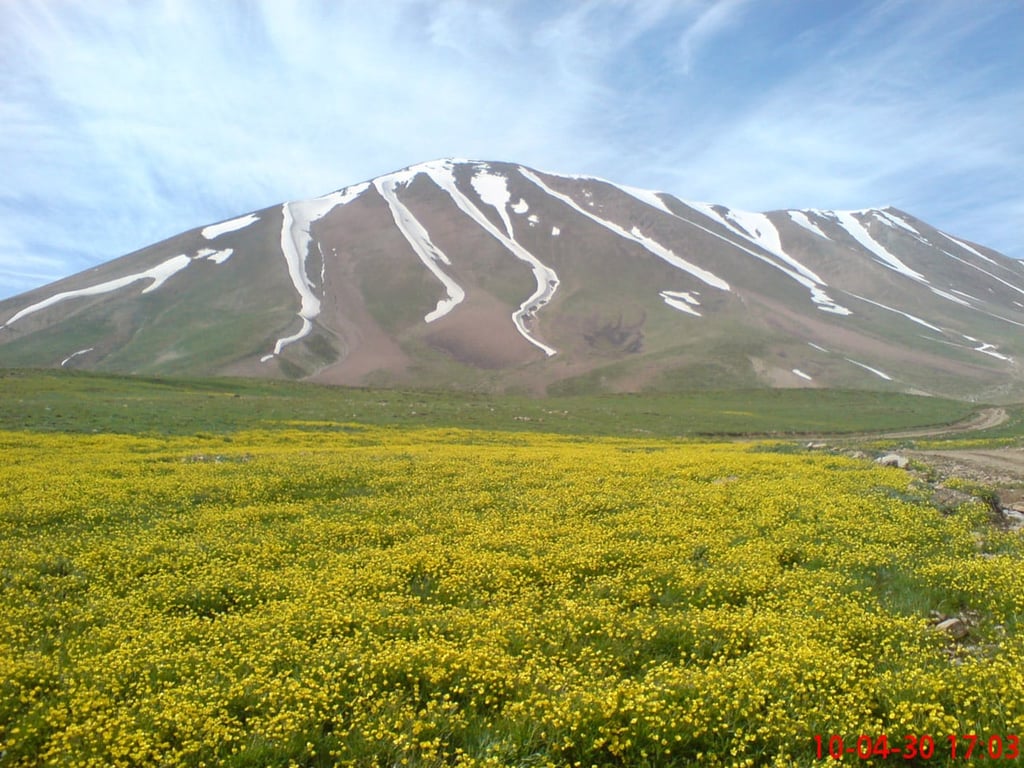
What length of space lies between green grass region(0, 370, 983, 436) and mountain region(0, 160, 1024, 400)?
34.8 meters

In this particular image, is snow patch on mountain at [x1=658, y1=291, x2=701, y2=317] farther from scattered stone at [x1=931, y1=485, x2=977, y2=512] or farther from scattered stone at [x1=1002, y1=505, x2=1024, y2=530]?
scattered stone at [x1=1002, y1=505, x2=1024, y2=530]

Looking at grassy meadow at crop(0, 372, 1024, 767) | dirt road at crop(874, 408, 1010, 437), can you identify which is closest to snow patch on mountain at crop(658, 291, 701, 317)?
dirt road at crop(874, 408, 1010, 437)

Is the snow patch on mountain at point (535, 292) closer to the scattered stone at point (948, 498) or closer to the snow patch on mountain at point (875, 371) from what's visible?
the snow patch on mountain at point (875, 371)

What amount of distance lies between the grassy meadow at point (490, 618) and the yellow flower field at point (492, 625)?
0.16 ft

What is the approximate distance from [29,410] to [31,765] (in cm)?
4483

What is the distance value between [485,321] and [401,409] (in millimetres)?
94397

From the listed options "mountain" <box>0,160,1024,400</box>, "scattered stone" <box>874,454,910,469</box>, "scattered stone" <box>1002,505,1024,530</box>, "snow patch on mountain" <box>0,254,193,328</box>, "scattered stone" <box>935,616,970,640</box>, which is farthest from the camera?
"snow patch on mountain" <box>0,254,193,328</box>

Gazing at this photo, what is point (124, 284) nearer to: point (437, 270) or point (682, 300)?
point (437, 270)

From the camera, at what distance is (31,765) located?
6.78 metres

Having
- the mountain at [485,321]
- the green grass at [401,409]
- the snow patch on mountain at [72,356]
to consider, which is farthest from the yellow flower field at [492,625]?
the snow patch on mountain at [72,356]

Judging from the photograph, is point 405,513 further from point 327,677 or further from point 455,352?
point 455,352

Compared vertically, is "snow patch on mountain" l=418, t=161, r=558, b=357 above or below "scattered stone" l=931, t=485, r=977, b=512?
above
